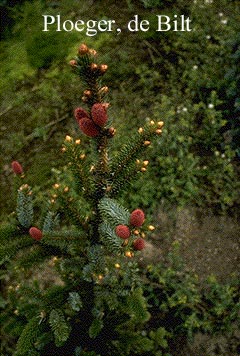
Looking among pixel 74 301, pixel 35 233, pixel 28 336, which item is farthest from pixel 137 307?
pixel 35 233

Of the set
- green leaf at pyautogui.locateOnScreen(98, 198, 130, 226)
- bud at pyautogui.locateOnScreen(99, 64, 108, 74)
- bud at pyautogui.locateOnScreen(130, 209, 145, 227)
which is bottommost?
green leaf at pyautogui.locateOnScreen(98, 198, 130, 226)

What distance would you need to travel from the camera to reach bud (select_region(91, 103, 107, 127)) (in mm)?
1594

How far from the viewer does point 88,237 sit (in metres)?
2.36

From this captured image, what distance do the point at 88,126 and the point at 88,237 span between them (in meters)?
0.88

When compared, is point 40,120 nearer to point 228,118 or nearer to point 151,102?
point 151,102

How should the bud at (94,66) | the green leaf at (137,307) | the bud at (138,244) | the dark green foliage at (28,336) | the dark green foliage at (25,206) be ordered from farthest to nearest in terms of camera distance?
the green leaf at (137,307) < the dark green foliage at (28,336) < the dark green foliage at (25,206) < the bud at (138,244) < the bud at (94,66)

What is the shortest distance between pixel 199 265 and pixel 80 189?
7.10 ft

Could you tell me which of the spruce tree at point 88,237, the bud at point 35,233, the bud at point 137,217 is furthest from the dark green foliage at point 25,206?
the bud at point 137,217

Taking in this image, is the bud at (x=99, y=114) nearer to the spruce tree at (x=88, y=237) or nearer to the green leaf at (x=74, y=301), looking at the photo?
the spruce tree at (x=88, y=237)

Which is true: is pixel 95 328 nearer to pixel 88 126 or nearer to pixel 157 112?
pixel 88 126


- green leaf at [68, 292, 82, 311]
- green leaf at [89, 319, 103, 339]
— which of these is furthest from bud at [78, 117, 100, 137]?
green leaf at [89, 319, 103, 339]

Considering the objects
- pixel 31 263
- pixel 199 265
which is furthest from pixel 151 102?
pixel 31 263

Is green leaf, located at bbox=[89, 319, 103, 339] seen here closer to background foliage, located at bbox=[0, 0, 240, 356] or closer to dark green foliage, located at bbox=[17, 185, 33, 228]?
background foliage, located at bbox=[0, 0, 240, 356]

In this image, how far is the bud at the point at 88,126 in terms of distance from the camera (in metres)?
1.67
